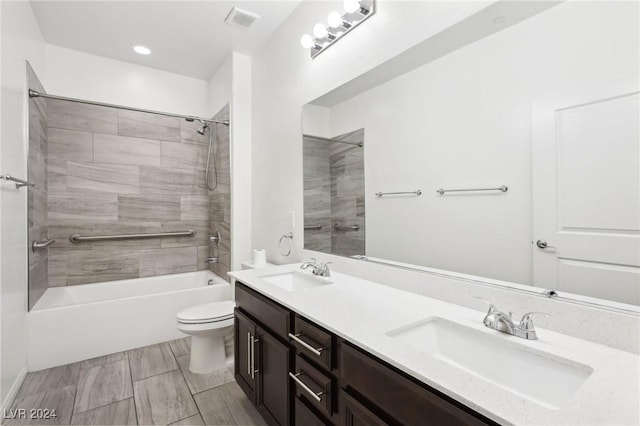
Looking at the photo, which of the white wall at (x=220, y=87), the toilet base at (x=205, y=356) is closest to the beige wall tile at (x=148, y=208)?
the white wall at (x=220, y=87)

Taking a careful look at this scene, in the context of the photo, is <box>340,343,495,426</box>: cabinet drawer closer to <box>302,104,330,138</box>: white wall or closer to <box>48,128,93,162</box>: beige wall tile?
<box>302,104,330,138</box>: white wall

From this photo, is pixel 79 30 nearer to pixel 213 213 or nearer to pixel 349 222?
pixel 213 213

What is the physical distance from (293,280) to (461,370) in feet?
4.31

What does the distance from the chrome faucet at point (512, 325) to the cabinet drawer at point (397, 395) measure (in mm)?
390

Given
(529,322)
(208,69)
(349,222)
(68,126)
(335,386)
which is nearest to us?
(529,322)

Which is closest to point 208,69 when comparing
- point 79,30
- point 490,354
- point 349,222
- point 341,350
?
point 79,30

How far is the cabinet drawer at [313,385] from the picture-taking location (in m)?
1.08

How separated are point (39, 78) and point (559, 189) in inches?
147

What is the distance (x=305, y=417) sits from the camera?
1223 millimetres

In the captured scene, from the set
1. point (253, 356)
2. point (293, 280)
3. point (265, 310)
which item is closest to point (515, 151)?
point (265, 310)

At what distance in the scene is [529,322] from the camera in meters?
0.95

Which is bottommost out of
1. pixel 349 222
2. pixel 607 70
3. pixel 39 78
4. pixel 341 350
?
pixel 341 350

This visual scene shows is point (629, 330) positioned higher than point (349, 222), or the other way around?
point (349, 222)

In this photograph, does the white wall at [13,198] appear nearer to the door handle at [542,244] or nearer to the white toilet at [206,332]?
the white toilet at [206,332]
